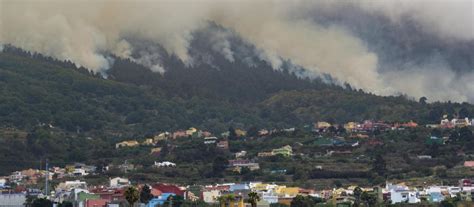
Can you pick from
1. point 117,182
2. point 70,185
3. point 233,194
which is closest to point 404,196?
point 233,194

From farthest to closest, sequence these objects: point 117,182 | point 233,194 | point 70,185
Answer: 1. point 117,182
2. point 70,185
3. point 233,194

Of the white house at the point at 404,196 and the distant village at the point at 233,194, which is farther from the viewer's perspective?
the white house at the point at 404,196

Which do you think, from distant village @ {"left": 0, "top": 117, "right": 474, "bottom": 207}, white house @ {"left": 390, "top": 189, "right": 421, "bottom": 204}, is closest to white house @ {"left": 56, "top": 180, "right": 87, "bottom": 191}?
distant village @ {"left": 0, "top": 117, "right": 474, "bottom": 207}

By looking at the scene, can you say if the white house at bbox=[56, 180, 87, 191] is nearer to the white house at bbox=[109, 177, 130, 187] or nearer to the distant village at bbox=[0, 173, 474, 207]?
the distant village at bbox=[0, 173, 474, 207]

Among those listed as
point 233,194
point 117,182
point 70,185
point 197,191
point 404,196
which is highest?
point 117,182

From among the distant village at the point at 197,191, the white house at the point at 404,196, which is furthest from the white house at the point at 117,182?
the white house at the point at 404,196

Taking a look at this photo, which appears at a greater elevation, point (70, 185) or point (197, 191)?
point (70, 185)

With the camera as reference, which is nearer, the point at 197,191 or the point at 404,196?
the point at 404,196

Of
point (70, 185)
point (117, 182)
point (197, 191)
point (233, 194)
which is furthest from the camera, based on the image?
point (117, 182)

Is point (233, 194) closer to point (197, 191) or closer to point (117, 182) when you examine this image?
point (197, 191)

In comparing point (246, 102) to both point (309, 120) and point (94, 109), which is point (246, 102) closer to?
point (309, 120)

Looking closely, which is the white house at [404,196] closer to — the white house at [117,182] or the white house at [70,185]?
the white house at [117,182]
